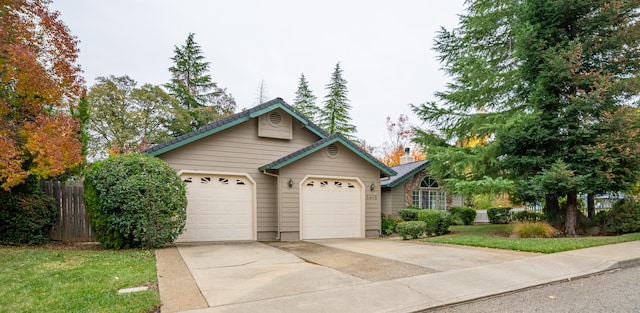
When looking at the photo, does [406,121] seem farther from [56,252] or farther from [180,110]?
[56,252]

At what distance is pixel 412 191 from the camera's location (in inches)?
695

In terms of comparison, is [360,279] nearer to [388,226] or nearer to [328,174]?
[328,174]

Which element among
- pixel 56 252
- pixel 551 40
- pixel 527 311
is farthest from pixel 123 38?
pixel 527 311

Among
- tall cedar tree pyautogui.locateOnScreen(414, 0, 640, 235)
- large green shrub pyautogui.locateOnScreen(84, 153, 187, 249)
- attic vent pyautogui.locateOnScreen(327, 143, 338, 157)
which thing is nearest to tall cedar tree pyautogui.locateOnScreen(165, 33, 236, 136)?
attic vent pyautogui.locateOnScreen(327, 143, 338, 157)

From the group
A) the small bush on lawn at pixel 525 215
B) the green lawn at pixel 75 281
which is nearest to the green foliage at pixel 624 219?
the small bush on lawn at pixel 525 215

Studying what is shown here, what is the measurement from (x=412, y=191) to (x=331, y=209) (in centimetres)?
701

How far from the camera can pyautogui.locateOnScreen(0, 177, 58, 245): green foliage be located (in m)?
9.03

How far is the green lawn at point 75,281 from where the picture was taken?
162 inches

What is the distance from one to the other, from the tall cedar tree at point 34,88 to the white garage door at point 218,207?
10.5 ft

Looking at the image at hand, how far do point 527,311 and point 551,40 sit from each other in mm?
10425

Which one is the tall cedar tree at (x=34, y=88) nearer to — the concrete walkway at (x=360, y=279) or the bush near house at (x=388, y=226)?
the concrete walkway at (x=360, y=279)

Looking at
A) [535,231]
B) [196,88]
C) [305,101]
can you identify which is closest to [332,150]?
[535,231]

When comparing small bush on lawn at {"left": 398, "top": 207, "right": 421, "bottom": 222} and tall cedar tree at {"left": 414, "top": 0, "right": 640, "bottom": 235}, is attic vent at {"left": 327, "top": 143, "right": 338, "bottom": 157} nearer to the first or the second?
tall cedar tree at {"left": 414, "top": 0, "right": 640, "bottom": 235}

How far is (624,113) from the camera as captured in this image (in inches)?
392
